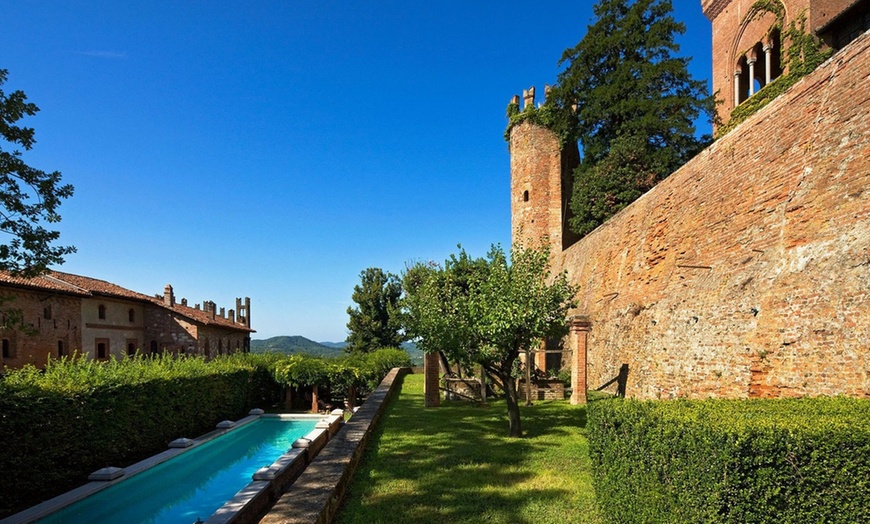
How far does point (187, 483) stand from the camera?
9578 mm

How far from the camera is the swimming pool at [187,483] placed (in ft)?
25.5

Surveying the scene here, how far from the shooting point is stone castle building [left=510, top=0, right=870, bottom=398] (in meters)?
6.45

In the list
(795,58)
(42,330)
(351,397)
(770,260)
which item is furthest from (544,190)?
(42,330)

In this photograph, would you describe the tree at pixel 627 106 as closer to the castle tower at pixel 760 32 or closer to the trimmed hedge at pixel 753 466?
the castle tower at pixel 760 32

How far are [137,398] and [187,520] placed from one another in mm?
3884

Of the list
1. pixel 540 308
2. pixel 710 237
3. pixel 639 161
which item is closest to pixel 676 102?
pixel 639 161

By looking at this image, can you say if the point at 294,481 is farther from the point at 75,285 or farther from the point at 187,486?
the point at 75,285

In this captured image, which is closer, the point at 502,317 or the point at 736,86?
the point at 502,317

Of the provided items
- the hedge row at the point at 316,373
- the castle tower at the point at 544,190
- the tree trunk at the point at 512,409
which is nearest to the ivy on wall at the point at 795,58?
the castle tower at the point at 544,190

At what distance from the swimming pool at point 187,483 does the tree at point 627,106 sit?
51.5ft

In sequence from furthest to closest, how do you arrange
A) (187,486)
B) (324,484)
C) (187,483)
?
1. (187,483)
2. (187,486)
3. (324,484)

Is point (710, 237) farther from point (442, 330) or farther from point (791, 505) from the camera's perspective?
point (791, 505)

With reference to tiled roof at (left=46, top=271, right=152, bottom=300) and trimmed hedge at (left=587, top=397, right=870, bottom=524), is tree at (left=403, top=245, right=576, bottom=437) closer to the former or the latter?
trimmed hedge at (left=587, top=397, right=870, bottom=524)

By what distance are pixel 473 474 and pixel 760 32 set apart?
66.3 ft
